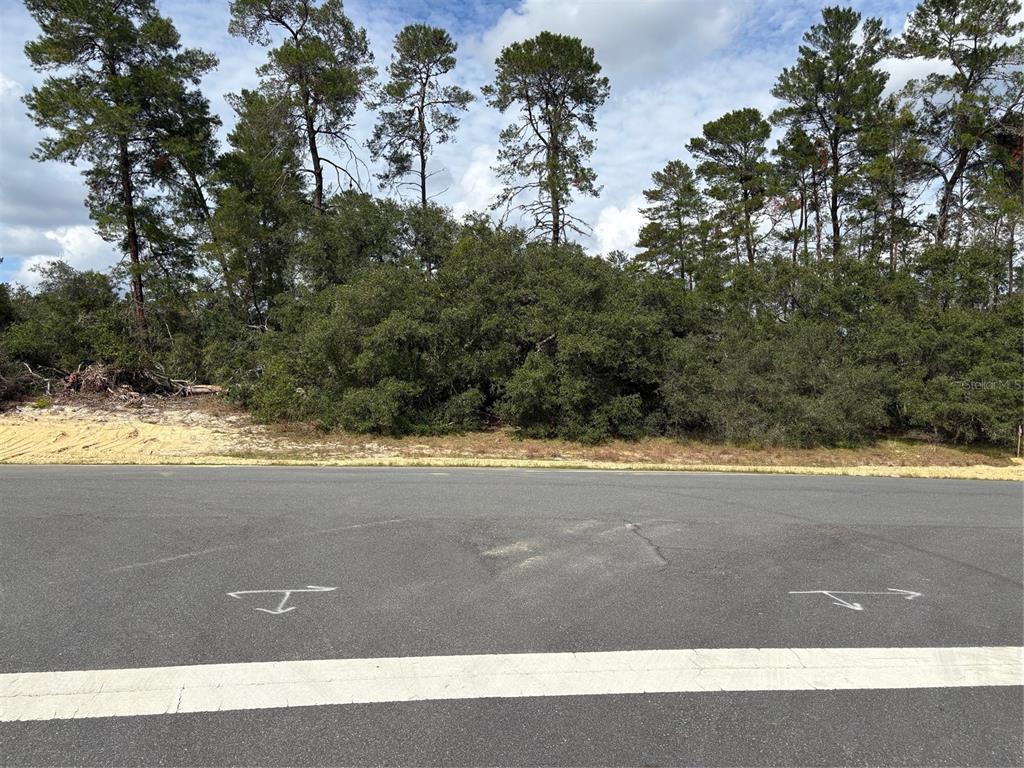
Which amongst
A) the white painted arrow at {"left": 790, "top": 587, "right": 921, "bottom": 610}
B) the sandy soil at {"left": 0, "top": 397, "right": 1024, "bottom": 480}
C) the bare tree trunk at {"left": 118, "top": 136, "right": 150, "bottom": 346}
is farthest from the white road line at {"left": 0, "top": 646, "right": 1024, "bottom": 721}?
the bare tree trunk at {"left": 118, "top": 136, "right": 150, "bottom": 346}

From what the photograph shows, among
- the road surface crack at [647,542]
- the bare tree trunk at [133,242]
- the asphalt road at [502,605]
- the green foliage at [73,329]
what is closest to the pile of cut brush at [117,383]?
the green foliage at [73,329]

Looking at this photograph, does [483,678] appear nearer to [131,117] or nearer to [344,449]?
[344,449]

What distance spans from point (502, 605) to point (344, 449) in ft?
38.8

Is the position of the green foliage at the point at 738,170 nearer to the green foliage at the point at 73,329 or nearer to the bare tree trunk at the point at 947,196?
the bare tree trunk at the point at 947,196

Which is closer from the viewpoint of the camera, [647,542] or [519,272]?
[647,542]

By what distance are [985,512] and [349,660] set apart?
9051 millimetres

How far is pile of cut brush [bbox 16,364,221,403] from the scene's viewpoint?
20.5 metres

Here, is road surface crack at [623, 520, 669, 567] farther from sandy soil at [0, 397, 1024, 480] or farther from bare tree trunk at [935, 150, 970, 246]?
bare tree trunk at [935, 150, 970, 246]

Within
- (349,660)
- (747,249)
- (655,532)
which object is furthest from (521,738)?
(747,249)

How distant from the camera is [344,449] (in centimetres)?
1538

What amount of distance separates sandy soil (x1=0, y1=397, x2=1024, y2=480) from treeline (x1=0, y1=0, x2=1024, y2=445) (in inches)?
40.5

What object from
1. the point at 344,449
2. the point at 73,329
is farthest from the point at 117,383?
the point at 344,449

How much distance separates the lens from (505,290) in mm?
20328

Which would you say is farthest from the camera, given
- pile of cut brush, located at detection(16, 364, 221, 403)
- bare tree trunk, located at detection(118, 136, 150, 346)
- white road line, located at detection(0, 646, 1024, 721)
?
bare tree trunk, located at detection(118, 136, 150, 346)
